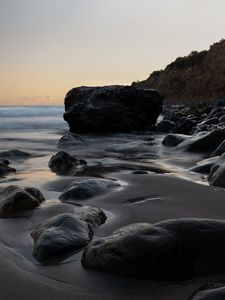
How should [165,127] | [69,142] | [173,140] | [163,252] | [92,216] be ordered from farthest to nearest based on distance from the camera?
[165,127]
[69,142]
[173,140]
[92,216]
[163,252]

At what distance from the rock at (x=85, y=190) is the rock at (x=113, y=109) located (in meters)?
7.52

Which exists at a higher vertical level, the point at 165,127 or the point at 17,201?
the point at 17,201

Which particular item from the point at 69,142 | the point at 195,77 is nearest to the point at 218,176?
the point at 69,142

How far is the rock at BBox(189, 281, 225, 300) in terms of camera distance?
62.7 inches

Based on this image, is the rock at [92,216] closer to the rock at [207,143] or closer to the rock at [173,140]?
the rock at [207,143]

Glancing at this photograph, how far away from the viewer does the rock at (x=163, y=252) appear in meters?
1.89

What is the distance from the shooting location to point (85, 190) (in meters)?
3.49

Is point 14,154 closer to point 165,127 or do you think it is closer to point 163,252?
point 163,252

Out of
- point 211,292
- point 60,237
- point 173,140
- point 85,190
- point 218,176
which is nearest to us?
point 211,292

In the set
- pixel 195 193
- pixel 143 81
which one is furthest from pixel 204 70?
pixel 195 193

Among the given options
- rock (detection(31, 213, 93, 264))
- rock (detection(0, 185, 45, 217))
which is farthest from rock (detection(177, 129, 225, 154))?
rock (detection(31, 213, 93, 264))

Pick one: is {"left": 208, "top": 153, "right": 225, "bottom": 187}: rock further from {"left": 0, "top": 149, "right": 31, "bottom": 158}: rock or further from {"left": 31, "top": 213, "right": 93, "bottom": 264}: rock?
{"left": 0, "top": 149, "right": 31, "bottom": 158}: rock

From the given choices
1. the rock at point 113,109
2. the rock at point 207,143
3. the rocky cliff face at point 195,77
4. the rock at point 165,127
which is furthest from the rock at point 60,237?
the rocky cliff face at point 195,77

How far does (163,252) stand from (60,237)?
23.0 inches
